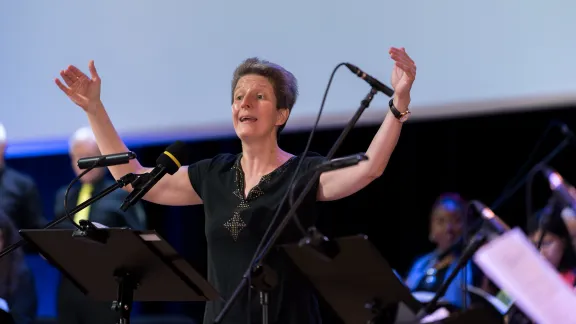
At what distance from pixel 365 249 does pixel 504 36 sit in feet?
5.49

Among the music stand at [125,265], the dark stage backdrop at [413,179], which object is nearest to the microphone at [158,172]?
the music stand at [125,265]

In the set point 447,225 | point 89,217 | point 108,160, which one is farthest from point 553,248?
point 108,160

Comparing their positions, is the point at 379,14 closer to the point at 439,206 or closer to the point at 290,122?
the point at 290,122

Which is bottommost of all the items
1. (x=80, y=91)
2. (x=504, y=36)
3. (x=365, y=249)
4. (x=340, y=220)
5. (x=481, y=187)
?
(x=340, y=220)

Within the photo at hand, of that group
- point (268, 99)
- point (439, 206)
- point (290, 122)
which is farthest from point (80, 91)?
point (439, 206)

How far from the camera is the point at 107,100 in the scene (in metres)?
4.18

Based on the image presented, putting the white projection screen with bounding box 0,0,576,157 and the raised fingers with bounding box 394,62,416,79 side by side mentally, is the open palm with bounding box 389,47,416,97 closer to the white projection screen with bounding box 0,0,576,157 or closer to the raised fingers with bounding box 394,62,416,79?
the raised fingers with bounding box 394,62,416,79

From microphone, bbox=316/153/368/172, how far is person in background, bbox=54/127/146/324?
1.95m

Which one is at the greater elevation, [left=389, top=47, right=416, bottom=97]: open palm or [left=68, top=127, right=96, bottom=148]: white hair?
[left=389, top=47, right=416, bottom=97]: open palm

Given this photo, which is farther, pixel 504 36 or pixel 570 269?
pixel 570 269

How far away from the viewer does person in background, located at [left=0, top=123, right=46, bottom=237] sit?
455 centimetres

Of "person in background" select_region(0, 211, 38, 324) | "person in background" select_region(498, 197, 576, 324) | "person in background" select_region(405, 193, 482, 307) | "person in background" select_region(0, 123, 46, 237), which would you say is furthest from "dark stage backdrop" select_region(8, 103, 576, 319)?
"person in background" select_region(0, 211, 38, 324)

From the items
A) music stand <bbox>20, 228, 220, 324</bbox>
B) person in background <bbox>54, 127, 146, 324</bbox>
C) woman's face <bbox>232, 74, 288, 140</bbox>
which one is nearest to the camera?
music stand <bbox>20, 228, 220, 324</bbox>

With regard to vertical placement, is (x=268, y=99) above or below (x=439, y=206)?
above
